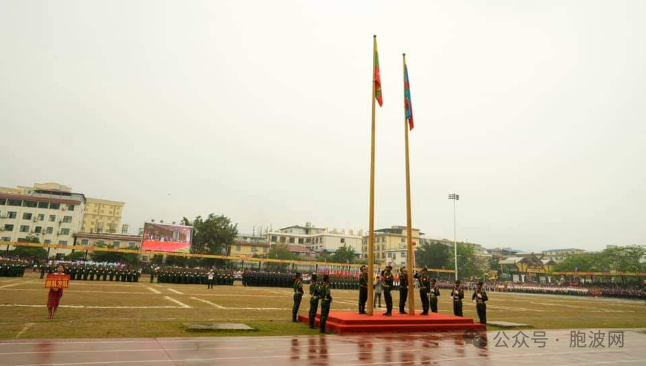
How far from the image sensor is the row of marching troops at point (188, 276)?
31.5 metres

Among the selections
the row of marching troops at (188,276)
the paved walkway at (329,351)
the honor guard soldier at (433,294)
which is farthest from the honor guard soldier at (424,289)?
the row of marching troops at (188,276)

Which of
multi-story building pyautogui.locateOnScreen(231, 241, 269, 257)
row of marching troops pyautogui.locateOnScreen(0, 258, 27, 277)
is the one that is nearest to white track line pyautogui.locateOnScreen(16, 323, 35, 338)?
row of marching troops pyautogui.locateOnScreen(0, 258, 27, 277)

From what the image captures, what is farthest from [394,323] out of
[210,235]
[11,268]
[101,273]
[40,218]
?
[40,218]

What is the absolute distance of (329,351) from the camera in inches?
313

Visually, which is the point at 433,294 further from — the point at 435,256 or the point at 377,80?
the point at 435,256

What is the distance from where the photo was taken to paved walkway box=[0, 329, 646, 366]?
6559mm

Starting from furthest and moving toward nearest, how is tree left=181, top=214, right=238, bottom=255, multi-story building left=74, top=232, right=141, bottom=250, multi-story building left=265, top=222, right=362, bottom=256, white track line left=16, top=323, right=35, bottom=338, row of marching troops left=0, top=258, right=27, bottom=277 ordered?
multi-story building left=265, top=222, right=362, bottom=256
multi-story building left=74, top=232, right=141, bottom=250
tree left=181, top=214, right=238, bottom=255
row of marching troops left=0, top=258, right=27, bottom=277
white track line left=16, top=323, right=35, bottom=338

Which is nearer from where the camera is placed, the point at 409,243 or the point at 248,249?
the point at 409,243

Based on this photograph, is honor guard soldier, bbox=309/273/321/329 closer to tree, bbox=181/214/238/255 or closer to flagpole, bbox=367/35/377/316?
flagpole, bbox=367/35/377/316

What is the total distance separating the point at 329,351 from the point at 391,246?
264 feet

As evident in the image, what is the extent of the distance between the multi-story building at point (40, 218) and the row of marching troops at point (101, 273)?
37.5 meters

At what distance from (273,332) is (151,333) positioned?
287 centimetres

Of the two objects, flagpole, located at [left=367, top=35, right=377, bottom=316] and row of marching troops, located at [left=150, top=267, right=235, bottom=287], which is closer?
flagpole, located at [left=367, top=35, right=377, bottom=316]

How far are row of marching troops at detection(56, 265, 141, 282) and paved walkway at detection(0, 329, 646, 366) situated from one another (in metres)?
25.1
